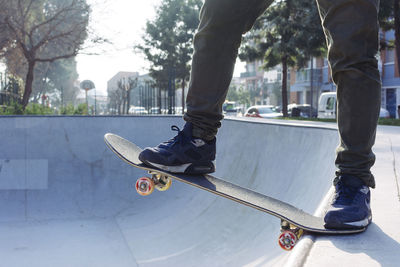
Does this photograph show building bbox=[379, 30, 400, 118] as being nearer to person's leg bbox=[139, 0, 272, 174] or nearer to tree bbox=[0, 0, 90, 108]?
tree bbox=[0, 0, 90, 108]

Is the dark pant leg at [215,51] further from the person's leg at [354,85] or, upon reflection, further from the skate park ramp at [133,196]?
the skate park ramp at [133,196]

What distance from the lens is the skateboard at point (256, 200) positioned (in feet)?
4.62

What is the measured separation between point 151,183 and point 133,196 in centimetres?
412

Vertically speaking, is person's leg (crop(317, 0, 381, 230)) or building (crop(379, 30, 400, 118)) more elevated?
building (crop(379, 30, 400, 118))

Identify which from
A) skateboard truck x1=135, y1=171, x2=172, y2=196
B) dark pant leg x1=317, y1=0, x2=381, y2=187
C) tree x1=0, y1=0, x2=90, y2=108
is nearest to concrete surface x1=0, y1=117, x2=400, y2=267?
dark pant leg x1=317, y1=0, x2=381, y2=187

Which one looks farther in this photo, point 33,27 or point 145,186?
point 33,27

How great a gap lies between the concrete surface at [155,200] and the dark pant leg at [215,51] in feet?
2.39

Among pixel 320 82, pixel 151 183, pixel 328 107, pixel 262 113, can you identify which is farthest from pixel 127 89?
pixel 320 82

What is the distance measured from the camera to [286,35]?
890 inches

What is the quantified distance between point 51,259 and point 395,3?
14.7m

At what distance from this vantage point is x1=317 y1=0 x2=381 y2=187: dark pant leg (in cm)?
151

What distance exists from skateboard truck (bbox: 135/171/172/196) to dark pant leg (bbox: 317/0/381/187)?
2.68 ft

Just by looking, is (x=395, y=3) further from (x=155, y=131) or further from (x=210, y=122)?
(x=210, y=122)

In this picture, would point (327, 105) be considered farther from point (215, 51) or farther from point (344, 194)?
point (344, 194)
